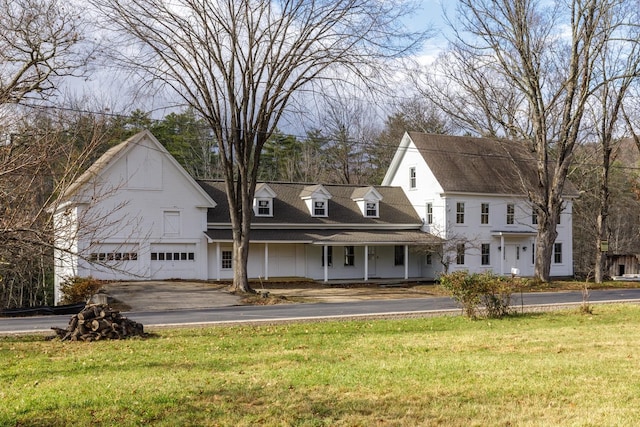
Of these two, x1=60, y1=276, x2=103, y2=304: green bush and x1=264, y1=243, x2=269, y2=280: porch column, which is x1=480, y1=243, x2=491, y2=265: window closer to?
x1=264, y1=243, x2=269, y2=280: porch column

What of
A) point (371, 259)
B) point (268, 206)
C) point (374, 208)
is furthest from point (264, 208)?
point (371, 259)

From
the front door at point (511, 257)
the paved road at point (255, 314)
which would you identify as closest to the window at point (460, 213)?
the front door at point (511, 257)

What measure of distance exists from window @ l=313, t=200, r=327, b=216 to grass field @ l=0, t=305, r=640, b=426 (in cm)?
2551

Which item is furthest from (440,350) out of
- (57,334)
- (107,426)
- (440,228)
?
(440,228)

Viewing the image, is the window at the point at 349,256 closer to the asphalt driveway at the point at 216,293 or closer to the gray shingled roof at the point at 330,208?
the gray shingled roof at the point at 330,208

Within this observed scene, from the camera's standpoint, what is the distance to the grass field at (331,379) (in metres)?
7.41

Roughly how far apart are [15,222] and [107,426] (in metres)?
4.14

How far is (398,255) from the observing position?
42594 millimetres

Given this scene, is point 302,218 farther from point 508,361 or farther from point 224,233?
point 508,361

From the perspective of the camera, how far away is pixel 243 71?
27.1 m

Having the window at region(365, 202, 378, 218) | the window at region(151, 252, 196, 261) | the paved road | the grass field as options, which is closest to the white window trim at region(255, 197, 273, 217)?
the window at region(151, 252, 196, 261)

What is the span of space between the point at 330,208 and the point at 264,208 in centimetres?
472

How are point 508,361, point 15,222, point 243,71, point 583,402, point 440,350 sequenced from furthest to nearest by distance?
point 243,71 → point 440,350 → point 508,361 → point 15,222 → point 583,402

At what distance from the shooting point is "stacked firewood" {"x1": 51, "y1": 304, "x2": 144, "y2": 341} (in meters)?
14.3
